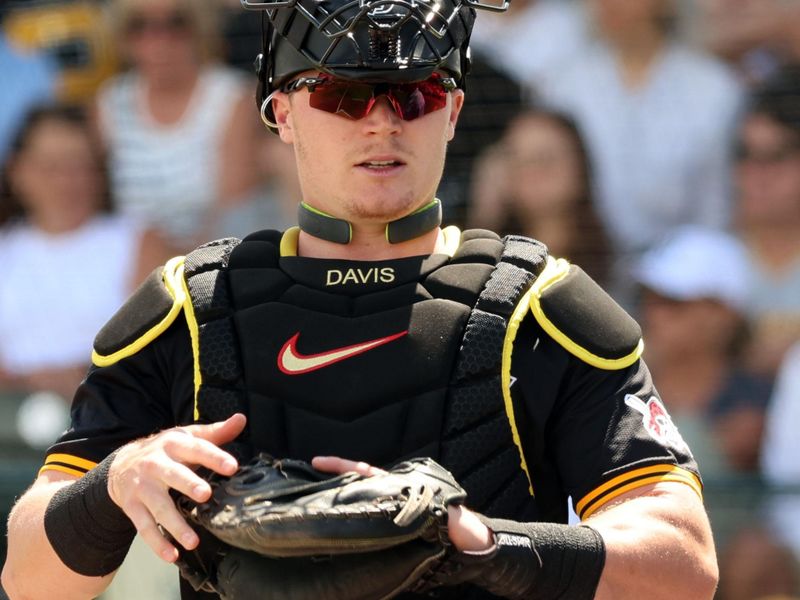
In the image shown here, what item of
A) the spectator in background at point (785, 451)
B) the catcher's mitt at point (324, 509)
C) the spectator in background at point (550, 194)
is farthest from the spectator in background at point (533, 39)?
the catcher's mitt at point (324, 509)

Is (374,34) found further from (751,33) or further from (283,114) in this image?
(751,33)

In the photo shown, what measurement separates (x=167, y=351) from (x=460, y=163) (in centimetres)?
383

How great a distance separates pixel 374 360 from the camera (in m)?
2.55

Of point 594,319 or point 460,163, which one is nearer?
point 594,319

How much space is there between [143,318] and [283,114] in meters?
0.49

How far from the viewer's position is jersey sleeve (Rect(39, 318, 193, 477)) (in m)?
2.62

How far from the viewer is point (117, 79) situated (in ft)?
21.6

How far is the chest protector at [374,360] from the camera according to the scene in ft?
8.19

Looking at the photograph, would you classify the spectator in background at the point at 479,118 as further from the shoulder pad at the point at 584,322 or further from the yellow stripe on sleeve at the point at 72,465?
the yellow stripe on sleeve at the point at 72,465

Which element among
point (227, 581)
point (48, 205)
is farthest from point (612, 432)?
point (48, 205)

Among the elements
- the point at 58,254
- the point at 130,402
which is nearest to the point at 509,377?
the point at 130,402

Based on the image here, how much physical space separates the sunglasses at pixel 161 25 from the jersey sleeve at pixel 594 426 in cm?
426

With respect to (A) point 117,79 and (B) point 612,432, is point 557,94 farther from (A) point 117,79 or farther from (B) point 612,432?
(B) point 612,432

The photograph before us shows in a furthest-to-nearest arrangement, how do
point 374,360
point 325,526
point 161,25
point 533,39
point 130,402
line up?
point 161,25, point 533,39, point 130,402, point 374,360, point 325,526
